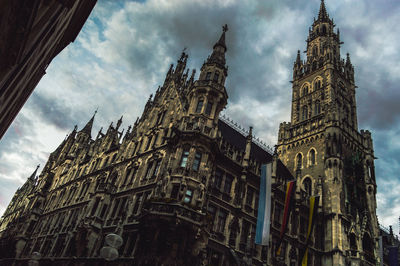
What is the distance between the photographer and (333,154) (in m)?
41.7

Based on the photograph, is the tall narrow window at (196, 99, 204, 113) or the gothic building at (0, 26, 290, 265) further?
the tall narrow window at (196, 99, 204, 113)

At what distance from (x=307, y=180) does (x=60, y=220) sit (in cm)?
3612

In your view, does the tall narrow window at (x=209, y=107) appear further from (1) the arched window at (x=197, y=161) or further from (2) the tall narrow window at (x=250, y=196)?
(2) the tall narrow window at (x=250, y=196)

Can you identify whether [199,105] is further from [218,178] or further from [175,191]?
[175,191]

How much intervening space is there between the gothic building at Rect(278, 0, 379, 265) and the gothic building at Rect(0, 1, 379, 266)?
0.17 metres

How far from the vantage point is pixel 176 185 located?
84.5 feet

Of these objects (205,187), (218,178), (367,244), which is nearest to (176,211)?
(205,187)

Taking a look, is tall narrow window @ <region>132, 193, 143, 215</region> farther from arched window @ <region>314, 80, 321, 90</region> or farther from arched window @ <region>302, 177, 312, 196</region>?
arched window @ <region>314, 80, 321, 90</region>

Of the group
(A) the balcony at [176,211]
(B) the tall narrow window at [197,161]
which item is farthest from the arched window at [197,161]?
(A) the balcony at [176,211]

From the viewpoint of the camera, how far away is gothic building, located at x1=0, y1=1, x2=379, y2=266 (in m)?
25.5

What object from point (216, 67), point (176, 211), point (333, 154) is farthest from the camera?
point (333, 154)

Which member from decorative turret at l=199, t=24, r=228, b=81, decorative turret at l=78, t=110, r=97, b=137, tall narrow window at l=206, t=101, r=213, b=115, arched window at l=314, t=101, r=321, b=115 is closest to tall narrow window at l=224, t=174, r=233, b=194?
tall narrow window at l=206, t=101, r=213, b=115

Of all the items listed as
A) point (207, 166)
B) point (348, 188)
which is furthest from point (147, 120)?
point (348, 188)

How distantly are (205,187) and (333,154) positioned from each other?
78.9 feet
